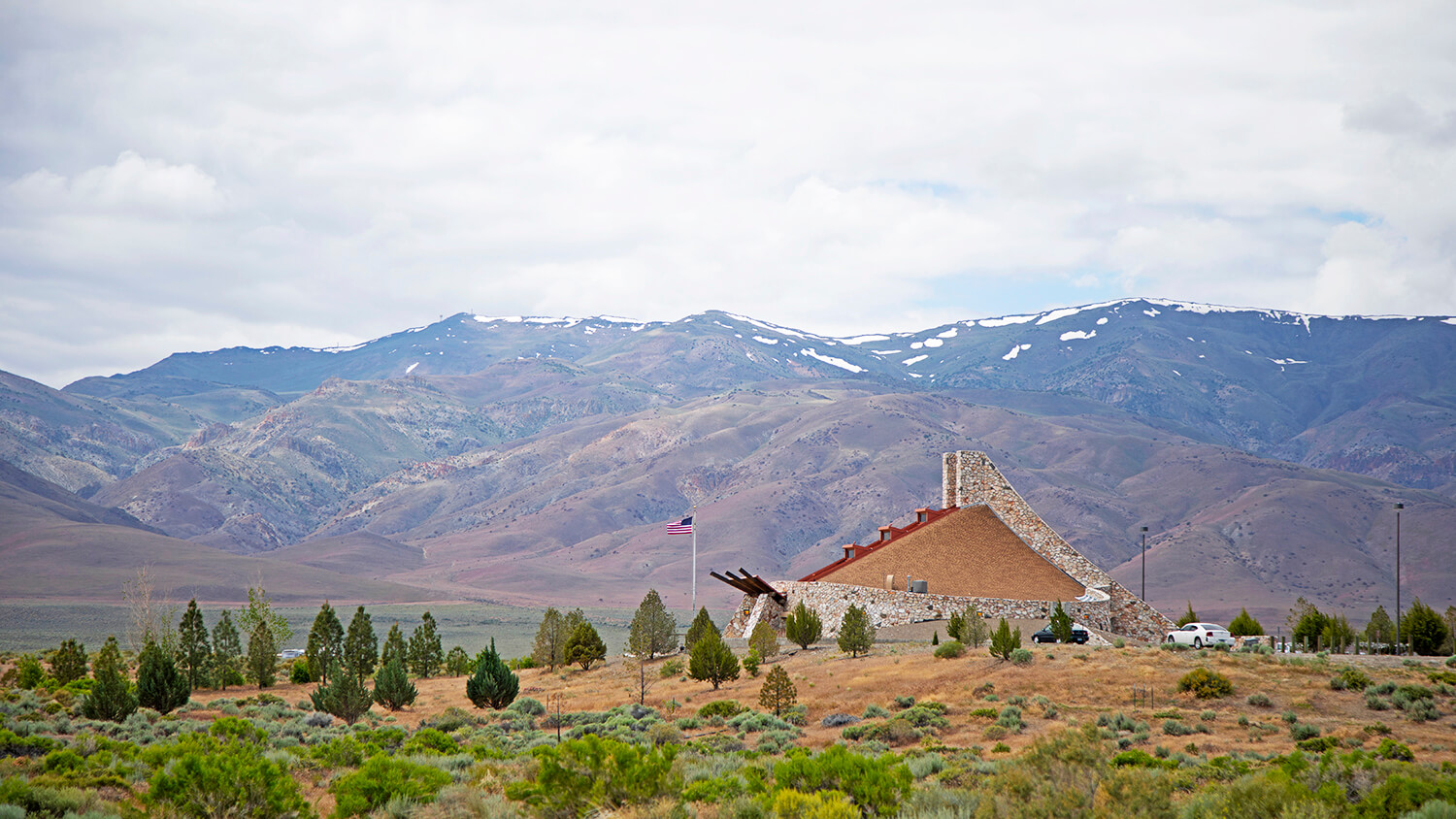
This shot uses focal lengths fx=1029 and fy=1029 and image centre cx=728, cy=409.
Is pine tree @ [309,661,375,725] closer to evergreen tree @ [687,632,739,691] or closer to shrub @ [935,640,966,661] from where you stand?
evergreen tree @ [687,632,739,691]

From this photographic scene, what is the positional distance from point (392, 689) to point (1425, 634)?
3796cm

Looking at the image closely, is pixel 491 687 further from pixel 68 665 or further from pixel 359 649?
pixel 68 665

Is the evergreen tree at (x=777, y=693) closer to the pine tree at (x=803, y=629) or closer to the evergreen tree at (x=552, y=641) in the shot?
the pine tree at (x=803, y=629)

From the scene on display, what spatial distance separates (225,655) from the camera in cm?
3962

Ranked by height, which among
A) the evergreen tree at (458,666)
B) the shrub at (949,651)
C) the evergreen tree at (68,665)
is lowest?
the evergreen tree at (458,666)

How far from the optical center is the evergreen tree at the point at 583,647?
43.8m

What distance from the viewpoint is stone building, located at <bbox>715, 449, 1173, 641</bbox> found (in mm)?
42438

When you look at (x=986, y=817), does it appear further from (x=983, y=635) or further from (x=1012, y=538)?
(x=1012, y=538)

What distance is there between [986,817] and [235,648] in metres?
37.4

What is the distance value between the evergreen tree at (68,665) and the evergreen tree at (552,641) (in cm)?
1699

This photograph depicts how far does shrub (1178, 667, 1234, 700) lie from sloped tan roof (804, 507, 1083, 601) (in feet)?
54.7

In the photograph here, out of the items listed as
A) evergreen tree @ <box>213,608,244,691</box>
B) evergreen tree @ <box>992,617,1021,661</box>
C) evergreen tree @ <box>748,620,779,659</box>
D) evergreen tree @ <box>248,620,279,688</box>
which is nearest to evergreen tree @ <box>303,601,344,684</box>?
evergreen tree @ <box>248,620,279,688</box>

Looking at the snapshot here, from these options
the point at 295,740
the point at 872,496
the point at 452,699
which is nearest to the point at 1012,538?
the point at 452,699

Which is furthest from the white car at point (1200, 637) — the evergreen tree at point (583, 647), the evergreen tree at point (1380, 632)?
the evergreen tree at point (583, 647)
